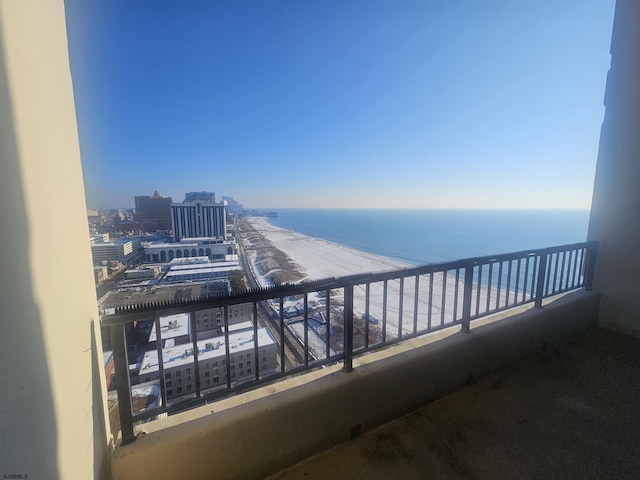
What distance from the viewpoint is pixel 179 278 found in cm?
895

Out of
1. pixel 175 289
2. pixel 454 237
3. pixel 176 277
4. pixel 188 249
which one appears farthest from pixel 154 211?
pixel 454 237

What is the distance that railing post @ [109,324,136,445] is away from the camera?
1.09 meters

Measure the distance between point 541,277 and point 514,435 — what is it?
58.5 inches

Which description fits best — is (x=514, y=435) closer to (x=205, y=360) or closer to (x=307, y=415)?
(x=307, y=415)

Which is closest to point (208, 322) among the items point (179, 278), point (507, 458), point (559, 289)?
point (507, 458)

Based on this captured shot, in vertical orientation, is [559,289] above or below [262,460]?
above

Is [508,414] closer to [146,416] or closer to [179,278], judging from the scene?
[146,416]

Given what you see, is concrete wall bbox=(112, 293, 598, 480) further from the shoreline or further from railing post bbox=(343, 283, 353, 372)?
the shoreline

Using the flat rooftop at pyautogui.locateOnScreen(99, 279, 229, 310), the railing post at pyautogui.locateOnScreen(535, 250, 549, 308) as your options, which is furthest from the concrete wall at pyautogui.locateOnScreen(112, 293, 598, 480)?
the flat rooftop at pyautogui.locateOnScreen(99, 279, 229, 310)

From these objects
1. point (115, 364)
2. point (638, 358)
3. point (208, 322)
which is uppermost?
point (115, 364)

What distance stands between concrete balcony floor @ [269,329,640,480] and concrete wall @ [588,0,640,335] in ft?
3.03

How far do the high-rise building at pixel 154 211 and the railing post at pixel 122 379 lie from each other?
385 inches

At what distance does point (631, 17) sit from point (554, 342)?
9.87ft

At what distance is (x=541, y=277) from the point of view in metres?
2.42
